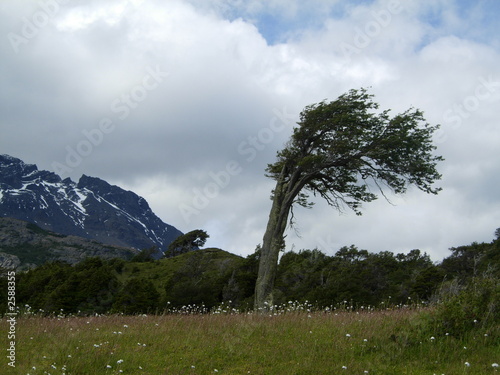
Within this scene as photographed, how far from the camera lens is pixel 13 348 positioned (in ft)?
28.6

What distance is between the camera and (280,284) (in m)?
41.0

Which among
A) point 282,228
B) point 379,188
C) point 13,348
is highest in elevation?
point 379,188

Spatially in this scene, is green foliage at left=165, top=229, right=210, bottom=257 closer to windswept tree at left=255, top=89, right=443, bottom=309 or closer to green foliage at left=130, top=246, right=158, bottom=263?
green foliage at left=130, top=246, right=158, bottom=263

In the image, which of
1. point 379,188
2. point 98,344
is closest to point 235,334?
point 98,344

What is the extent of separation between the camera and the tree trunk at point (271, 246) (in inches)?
692

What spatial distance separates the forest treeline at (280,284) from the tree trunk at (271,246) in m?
14.5

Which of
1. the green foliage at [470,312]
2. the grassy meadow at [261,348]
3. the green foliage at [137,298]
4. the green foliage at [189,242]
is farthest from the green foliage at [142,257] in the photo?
the green foliage at [470,312]

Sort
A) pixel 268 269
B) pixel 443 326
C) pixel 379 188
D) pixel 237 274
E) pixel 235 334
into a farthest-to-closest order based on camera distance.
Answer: pixel 237 274, pixel 379 188, pixel 268 269, pixel 235 334, pixel 443 326

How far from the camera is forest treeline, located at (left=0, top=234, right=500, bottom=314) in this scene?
Result: 33.8 m

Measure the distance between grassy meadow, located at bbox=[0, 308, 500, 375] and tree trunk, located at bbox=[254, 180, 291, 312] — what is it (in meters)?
7.21

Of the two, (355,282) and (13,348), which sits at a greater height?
(355,282)

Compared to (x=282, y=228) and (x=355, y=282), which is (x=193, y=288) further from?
(x=282, y=228)

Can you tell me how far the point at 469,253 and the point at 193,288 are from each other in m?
27.6

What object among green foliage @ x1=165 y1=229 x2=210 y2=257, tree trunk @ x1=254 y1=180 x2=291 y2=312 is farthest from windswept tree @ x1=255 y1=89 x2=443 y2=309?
green foliage @ x1=165 y1=229 x2=210 y2=257
